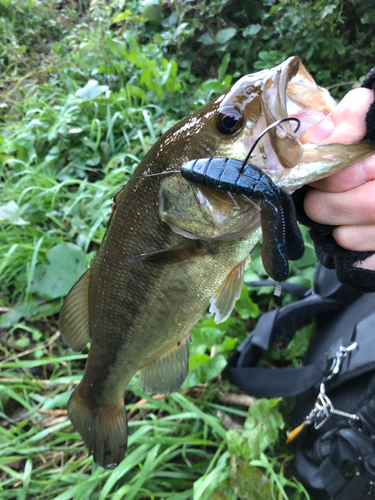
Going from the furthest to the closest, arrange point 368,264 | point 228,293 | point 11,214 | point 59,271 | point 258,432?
point 11,214 < point 59,271 < point 258,432 < point 228,293 < point 368,264

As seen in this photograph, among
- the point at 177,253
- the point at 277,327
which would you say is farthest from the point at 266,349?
the point at 177,253

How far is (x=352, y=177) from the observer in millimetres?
807

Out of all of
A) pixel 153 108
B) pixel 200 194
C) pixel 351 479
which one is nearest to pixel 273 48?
pixel 153 108

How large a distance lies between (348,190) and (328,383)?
0.97 meters

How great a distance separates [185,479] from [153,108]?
121 inches

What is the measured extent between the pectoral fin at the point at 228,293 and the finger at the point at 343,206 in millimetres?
296

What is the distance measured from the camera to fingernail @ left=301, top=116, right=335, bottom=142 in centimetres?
78

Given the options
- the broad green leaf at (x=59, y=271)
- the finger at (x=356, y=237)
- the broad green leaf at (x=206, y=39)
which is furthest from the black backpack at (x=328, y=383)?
the broad green leaf at (x=206, y=39)

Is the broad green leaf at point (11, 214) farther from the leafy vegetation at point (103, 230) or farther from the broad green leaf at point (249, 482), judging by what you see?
the broad green leaf at point (249, 482)

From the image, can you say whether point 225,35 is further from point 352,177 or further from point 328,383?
point 328,383

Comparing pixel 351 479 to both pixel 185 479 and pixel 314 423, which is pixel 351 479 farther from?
pixel 185 479

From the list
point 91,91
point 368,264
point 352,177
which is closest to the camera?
point 352,177

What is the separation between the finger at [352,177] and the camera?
795 mm

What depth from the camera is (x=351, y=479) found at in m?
1.25
